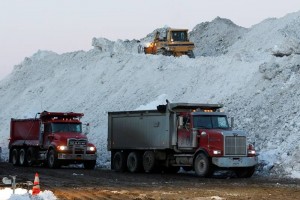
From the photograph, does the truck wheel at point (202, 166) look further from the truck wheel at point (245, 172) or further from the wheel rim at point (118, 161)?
the wheel rim at point (118, 161)

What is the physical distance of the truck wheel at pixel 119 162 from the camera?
3431cm

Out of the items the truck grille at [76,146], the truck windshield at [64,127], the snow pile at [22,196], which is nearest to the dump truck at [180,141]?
the truck grille at [76,146]

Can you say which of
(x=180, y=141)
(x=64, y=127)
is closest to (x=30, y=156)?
(x=64, y=127)

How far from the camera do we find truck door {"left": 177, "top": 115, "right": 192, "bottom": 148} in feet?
101

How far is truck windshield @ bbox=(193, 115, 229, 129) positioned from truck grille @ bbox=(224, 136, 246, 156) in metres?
1.26

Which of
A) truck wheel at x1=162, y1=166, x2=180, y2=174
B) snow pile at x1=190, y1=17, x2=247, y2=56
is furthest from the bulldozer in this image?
truck wheel at x1=162, y1=166, x2=180, y2=174

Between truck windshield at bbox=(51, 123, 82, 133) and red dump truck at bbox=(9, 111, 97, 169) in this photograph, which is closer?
red dump truck at bbox=(9, 111, 97, 169)

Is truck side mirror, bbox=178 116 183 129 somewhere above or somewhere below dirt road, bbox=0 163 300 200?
above

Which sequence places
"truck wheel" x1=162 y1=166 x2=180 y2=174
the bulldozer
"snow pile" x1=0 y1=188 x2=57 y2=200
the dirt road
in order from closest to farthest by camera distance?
"snow pile" x1=0 y1=188 x2=57 y2=200
the dirt road
"truck wheel" x1=162 y1=166 x2=180 y2=174
the bulldozer

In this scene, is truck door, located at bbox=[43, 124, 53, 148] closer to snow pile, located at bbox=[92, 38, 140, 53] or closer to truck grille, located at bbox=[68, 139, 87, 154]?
truck grille, located at bbox=[68, 139, 87, 154]

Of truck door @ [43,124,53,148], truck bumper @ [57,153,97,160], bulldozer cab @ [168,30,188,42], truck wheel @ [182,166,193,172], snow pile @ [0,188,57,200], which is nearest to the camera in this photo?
snow pile @ [0,188,57,200]

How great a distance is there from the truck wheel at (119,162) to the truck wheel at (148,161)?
1487 mm

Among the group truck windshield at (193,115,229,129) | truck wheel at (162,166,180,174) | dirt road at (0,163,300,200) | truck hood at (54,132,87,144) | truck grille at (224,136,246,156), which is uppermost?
truck windshield at (193,115,229,129)

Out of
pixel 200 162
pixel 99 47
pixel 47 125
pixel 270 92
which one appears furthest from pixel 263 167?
pixel 99 47
